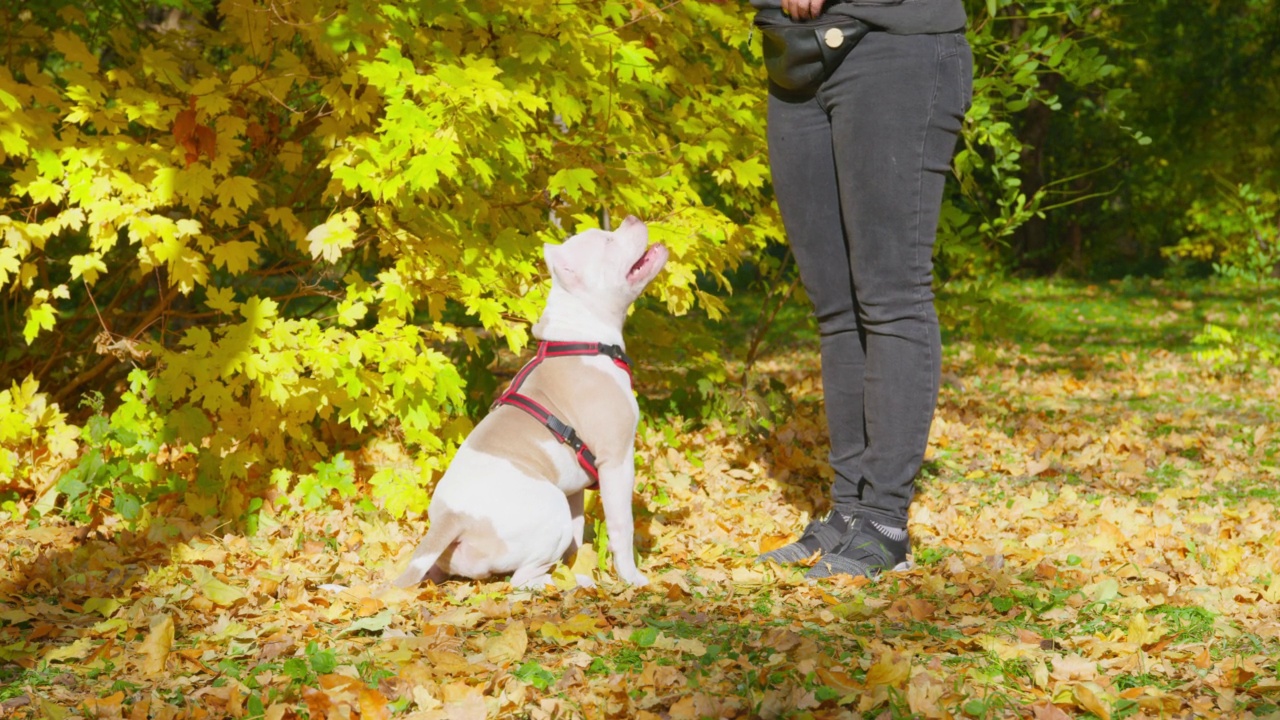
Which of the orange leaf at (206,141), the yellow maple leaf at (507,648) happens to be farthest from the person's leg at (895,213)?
the orange leaf at (206,141)

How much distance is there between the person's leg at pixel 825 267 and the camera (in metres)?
3.50

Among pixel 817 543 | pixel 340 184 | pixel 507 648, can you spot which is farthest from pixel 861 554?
pixel 340 184

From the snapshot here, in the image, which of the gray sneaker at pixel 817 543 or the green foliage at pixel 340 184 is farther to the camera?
the green foliage at pixel 340 184

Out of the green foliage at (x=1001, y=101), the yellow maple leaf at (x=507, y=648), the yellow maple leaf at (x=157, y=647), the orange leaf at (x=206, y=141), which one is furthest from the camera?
the green foliage at (x=1001, y=101)

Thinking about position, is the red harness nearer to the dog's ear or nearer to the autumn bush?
the dog's ear

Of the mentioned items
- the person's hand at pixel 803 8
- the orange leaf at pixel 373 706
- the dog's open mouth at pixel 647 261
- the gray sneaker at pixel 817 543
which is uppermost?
the person's hand at pixel 803 8

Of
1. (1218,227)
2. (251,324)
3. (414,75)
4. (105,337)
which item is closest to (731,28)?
(414,75)

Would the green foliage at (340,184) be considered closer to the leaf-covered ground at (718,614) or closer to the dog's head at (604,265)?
the leaf-covered ground at (718,614)

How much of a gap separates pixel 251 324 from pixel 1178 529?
3.67m

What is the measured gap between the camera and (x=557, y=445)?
135 inches

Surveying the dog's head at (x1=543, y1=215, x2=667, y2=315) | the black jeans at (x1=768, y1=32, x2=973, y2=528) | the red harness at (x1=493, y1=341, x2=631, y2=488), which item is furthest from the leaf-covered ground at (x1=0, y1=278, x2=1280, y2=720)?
the dog's head at (x1=543, y1=215, x2=667, y2=315)

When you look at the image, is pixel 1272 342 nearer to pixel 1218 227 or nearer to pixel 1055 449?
pixel 1055 449

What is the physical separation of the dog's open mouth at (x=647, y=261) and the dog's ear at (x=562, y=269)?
172mm

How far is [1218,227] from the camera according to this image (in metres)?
18.7
